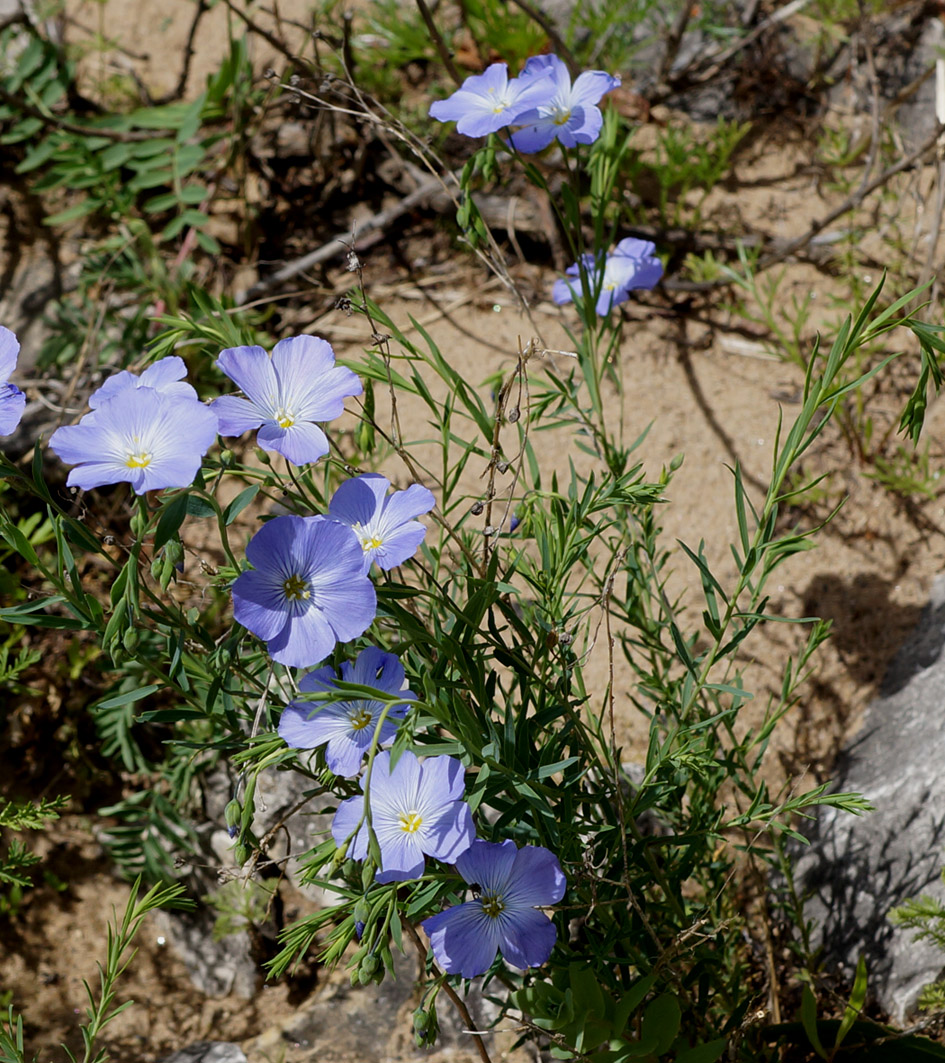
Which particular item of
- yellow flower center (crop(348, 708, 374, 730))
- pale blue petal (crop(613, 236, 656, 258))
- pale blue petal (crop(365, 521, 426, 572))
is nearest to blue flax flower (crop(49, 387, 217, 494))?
pale blue petal (crop(365, 521, 426, 572))

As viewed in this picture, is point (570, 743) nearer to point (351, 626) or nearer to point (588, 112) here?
point (351, 626)

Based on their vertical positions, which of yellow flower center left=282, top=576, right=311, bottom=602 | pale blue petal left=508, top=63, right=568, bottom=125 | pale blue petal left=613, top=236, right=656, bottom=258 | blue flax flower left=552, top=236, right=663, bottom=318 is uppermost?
pale blue petal left=613, top=236, right=656, bottom=258

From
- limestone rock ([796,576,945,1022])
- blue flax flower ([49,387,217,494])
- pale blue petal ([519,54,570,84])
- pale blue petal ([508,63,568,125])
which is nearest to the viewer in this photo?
blue flax flower ([49,387,217,494])

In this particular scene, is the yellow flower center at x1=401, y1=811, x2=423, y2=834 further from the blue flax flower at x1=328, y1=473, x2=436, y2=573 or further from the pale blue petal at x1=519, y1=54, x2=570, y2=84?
the pale blue petal at x1=519, y1=54, x2=570, y2=84

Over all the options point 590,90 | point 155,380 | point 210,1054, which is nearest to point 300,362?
point 155,380

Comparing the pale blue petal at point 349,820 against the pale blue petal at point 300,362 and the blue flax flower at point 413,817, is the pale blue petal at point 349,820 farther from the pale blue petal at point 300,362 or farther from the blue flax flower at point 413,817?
the pale blue petal at point 300,362

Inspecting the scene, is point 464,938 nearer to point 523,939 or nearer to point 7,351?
point 523,939
